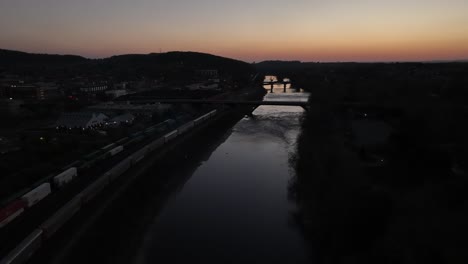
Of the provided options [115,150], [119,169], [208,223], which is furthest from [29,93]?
[208,223]

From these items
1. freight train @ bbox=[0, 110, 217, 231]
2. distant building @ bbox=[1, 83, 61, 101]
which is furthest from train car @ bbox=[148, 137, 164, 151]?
distant building @ bbox=[1, 83, 61, 101]

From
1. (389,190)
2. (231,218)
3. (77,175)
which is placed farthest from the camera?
(77,175)

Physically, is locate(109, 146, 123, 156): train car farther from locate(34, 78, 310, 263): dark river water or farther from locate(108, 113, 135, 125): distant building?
locate(108, 113, 135, 125): distant building

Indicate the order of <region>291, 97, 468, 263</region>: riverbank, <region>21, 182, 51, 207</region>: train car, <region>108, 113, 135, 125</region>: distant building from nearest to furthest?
<region>291, 97, 468, 263</region>: riverbank → <region>21, 182, 51, 207</region>: train car → <region>108, 113, 135, 125</region>: distant building

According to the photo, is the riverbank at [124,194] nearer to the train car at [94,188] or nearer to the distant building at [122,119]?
the train car at [94,188]

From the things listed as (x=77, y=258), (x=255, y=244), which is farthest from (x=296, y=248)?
(x=77, y=258)

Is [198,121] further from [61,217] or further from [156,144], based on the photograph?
[61,217]

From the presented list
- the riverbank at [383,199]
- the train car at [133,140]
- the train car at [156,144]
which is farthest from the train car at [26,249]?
the train car at [133,140]

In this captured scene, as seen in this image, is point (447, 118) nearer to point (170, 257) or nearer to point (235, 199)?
point (235, 199)
